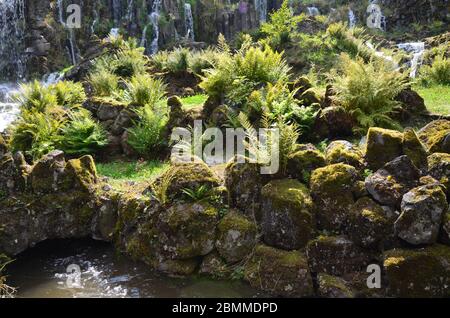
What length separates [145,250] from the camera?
6590 mm

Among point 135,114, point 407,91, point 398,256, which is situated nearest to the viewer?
point 398,256

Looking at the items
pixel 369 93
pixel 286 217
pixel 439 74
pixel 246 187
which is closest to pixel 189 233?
pixel 246 187

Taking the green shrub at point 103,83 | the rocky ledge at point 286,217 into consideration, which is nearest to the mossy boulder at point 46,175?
the rocky ledge at point 286,217

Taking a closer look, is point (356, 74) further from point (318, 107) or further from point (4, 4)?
point (4, 4)

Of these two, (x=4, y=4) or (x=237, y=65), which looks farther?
(x=4, y=4)

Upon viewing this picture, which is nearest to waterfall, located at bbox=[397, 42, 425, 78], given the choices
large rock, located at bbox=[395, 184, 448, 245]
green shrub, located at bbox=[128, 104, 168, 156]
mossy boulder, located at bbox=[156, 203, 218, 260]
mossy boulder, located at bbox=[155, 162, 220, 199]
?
green shrub, located at bbox=[128, 104, 168, 156]

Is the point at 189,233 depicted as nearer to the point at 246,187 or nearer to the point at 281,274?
the point at 246,187

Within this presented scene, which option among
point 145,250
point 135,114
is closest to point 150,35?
point 135,114

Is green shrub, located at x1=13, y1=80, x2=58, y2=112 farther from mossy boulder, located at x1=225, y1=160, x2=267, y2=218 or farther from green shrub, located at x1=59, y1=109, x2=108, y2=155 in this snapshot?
mossy boulder, located at x1=225, y1=160, x2=267, y2=218

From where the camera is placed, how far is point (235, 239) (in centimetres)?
628

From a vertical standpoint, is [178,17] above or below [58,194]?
above

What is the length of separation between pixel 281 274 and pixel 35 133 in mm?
6585

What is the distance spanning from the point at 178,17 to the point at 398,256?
28.7 meters

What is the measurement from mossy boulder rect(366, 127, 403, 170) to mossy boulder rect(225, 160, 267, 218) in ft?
5.61
